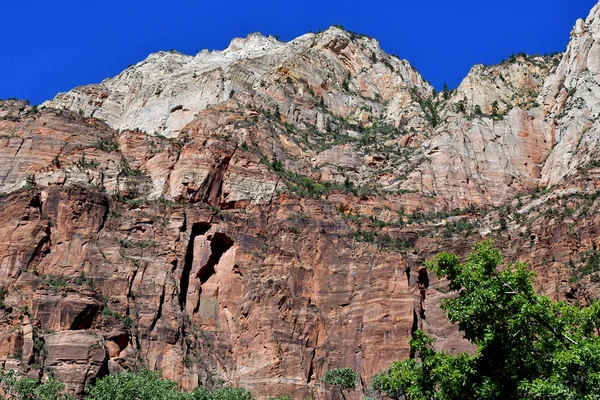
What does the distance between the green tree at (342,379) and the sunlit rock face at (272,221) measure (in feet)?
3.50

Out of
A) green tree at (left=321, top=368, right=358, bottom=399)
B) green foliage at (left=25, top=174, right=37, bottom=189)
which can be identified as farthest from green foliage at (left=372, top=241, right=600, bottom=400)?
green foliage at (left=25, top=174, right=37, bottom=189)

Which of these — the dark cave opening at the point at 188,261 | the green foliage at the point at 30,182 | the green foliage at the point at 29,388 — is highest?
the green foliage at the point at 30,182

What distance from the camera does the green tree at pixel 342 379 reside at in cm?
6475

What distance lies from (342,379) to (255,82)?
61698mm

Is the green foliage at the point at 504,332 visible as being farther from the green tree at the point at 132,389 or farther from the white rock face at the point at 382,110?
the white rock face at the point at 382,110

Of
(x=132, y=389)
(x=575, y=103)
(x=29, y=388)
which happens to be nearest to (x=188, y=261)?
(x=29, y=388)

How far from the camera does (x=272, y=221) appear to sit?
79.3 meters

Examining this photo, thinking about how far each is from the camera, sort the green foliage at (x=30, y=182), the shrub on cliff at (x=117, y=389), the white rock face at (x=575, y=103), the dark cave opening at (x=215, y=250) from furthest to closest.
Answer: the white rock face at (x=575, y=103)
the green foliage at (x=30, y=182)
the dark cave opening at (x=215, y=250)
the shrub on cliff at (x=117, y=389)

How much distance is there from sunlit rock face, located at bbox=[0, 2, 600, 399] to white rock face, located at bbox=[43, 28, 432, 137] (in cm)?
81

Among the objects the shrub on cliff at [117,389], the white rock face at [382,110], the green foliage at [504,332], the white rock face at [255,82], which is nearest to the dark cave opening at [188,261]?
the white rock face at [382,110]

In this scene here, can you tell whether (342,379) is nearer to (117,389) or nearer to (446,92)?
(117,389)

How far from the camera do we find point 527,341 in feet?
85.3

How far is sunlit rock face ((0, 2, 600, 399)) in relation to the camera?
6619 centimetres

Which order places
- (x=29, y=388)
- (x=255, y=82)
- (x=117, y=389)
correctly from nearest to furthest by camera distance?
(x=117, y=389) < (x=29, y=388) < (x=255, y=82)
